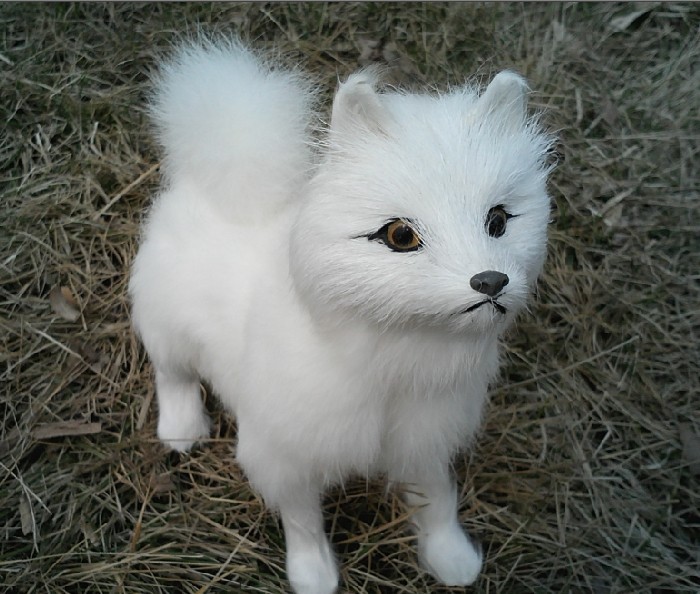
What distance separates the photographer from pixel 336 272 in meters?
1.01

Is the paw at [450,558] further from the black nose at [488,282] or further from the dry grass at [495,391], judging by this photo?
the black nose at [488,282]

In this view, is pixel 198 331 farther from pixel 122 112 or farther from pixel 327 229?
pixel 122 112

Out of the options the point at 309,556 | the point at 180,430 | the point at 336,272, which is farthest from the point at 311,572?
the point at 336,272

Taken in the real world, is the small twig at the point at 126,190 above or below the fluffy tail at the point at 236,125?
below

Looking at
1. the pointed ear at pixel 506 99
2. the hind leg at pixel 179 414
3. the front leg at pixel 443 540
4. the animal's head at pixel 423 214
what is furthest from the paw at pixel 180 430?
Answer: the pointed ear at pixel 506 99

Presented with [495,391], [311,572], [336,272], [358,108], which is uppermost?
[358,108]

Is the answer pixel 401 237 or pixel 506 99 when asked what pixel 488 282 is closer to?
pixel 401 237

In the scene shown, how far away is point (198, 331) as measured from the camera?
4.82 feet

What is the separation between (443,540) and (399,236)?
0.90m

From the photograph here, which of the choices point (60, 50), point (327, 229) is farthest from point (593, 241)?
point (60, 50)

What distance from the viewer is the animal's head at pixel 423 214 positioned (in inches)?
37.8

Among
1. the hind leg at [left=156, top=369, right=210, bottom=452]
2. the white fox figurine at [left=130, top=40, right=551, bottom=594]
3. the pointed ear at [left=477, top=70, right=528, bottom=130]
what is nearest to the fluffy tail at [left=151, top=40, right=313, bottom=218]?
the white fox figurine at [left=130, top=40, right=551, bottom=594]

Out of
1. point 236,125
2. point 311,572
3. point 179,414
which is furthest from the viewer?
point 179,414

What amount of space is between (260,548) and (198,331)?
55 centimetres
